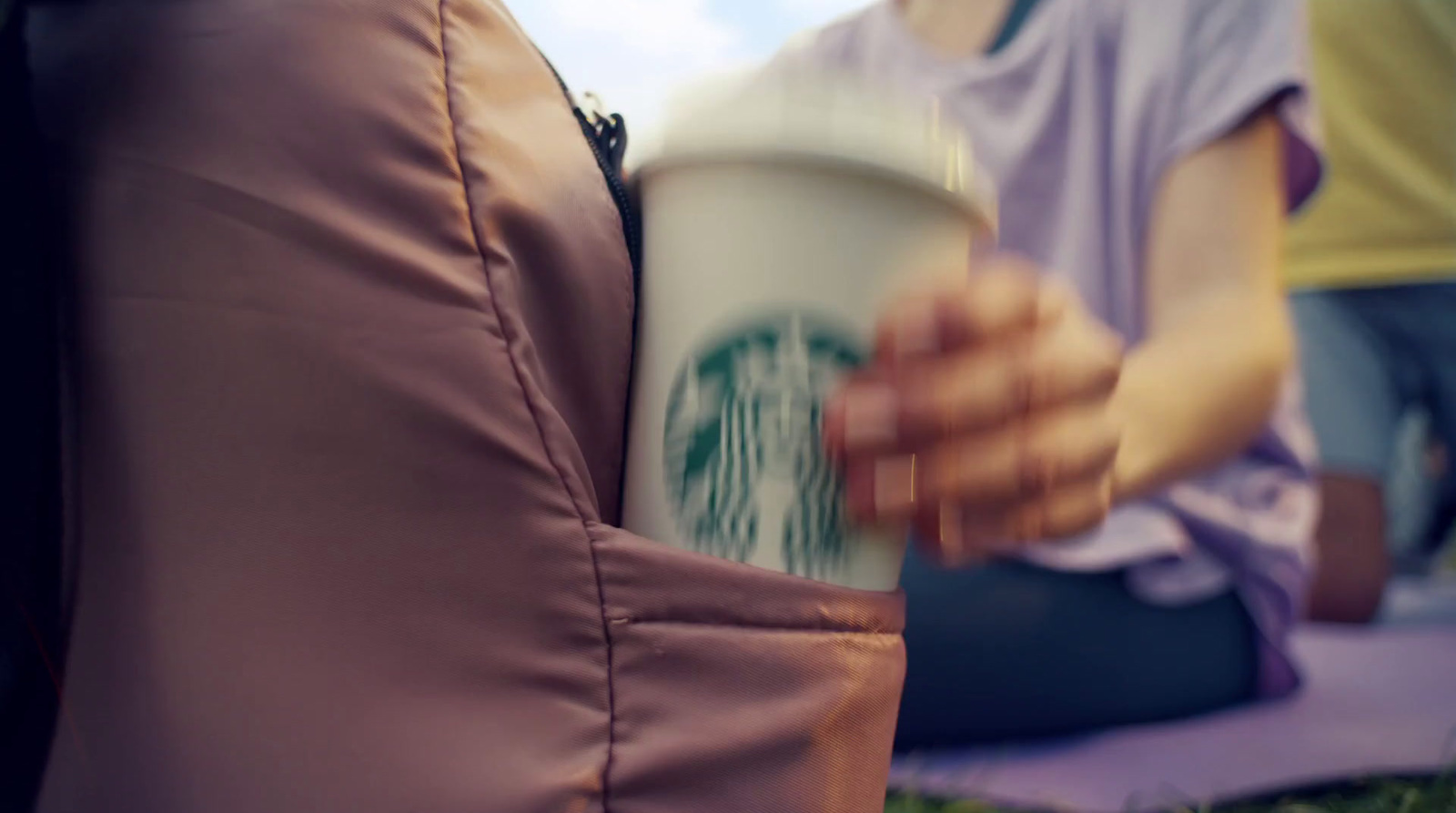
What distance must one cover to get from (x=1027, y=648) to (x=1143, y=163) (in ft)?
1.82

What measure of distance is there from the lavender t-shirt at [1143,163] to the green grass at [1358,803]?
21 centimetres

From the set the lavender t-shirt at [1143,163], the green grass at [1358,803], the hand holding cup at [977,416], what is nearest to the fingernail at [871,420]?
the hand holding cup at [977,416]

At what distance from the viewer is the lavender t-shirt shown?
1.01 meters

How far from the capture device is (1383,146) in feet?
6.69

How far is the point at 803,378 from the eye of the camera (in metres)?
0.39

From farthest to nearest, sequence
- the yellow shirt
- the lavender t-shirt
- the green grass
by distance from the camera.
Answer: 1. the yellow shirt
2. the lavender t-shirt
3. the green grass

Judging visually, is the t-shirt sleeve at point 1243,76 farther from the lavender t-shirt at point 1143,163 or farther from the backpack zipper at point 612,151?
the backpack zipper at point 612,151

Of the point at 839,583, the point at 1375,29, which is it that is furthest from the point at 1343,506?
the point at 839,583

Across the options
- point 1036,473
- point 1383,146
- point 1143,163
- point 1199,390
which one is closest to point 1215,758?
point 1199,390

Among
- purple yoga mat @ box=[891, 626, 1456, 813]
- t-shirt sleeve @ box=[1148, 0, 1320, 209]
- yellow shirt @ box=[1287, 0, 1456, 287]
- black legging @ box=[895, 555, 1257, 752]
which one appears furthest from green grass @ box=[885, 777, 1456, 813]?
yellow shirt @ box=[1287, 0, 1456, 287]

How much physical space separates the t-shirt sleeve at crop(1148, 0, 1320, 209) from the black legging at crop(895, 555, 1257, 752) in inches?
19.0

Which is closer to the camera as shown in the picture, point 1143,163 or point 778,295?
point 778,295

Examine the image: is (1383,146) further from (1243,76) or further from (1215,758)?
(1215,758)

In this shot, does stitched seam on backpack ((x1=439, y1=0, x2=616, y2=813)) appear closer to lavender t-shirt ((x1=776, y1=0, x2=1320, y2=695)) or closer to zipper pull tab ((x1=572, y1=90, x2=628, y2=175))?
zipper pull tab ((x1=572, y1=90, x2=628, y2=175))
